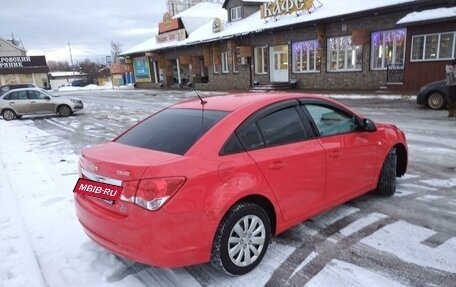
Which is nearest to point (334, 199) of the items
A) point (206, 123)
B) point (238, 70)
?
point (206, 123)

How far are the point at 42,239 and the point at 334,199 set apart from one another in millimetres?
3283

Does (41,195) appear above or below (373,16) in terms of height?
below

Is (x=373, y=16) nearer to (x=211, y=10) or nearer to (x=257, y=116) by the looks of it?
(x=257, y=116)

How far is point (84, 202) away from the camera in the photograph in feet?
11.3

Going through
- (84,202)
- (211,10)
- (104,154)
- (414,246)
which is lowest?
(414,246)

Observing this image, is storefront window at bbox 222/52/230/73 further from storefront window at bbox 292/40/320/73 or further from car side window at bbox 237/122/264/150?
car side window at bbox 237/122/264/150

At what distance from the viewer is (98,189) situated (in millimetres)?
3215

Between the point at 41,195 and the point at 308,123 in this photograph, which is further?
the point at 41,195

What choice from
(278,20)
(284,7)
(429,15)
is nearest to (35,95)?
(278,20)

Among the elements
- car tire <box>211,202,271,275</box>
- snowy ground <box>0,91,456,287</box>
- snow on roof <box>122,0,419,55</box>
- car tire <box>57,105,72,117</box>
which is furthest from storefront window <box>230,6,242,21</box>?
car tire <box>211,202,271,275</box>

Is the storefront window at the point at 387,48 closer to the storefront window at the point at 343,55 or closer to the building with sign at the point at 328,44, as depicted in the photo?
the building with sign at the point at 328,44

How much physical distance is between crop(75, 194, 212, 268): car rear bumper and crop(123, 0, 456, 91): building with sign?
16.9 metres

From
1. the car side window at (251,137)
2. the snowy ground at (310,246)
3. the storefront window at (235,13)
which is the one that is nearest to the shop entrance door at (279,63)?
the storefront window at (235,13)

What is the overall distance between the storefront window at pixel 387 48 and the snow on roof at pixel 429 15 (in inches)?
63.2
